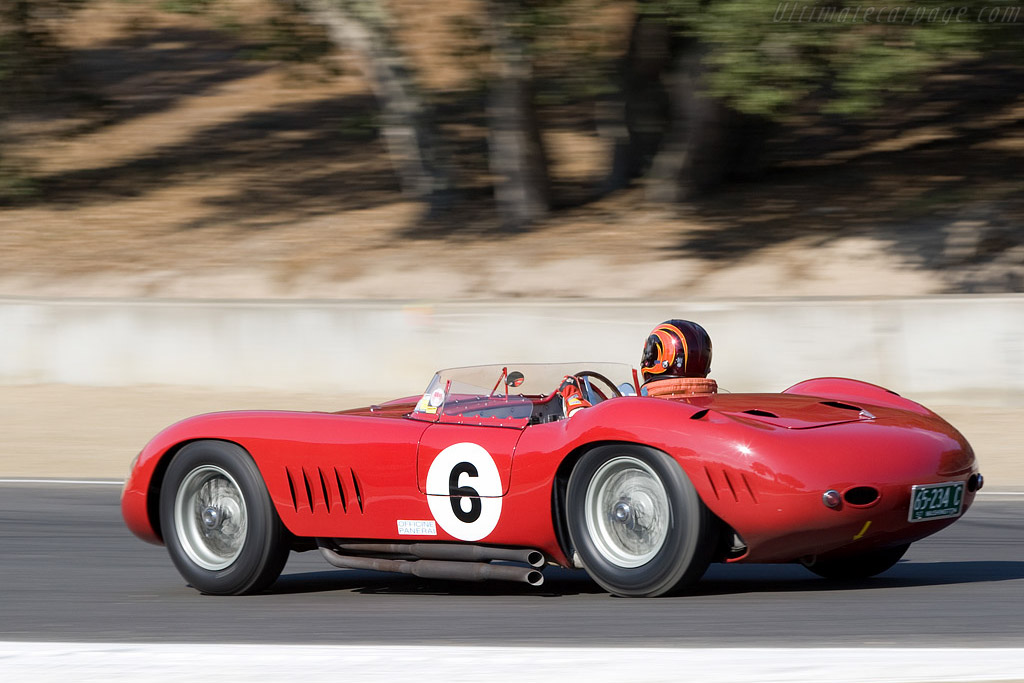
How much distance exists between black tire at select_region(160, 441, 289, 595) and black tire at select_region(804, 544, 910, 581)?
241 centimetres

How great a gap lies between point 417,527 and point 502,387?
0.78 meters

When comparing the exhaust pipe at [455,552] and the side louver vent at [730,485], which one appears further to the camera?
the exhaust pipe at [455,552]

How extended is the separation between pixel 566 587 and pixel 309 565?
1.76m

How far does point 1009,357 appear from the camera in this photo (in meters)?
13.0

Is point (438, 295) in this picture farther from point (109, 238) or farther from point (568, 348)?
point (109, 238)

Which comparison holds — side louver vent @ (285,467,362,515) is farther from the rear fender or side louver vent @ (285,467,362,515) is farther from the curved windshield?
the rear fender

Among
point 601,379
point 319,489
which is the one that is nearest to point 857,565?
point 601,379

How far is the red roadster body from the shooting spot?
18.1 ft

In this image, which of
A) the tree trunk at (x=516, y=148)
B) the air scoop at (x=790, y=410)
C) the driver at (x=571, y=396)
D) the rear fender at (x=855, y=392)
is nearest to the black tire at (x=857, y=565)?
the rear fender at (x=855, y=392)

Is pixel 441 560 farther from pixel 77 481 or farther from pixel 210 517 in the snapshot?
pixel 77 481

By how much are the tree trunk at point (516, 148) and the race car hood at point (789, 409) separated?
12986mm

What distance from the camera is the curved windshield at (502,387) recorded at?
638 centimetres

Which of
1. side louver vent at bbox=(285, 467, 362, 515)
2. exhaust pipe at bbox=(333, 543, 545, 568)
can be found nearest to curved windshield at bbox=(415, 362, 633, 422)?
side louver vent at bbox=(285, 467, 362, 515)

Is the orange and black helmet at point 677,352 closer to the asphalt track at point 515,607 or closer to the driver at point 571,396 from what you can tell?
the driver at point 571,396
